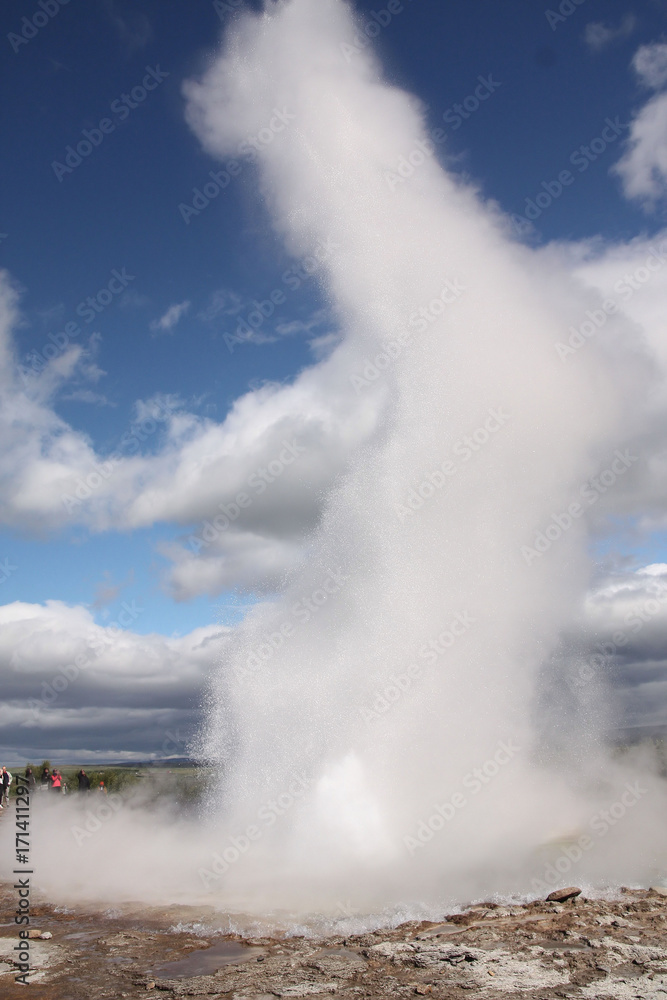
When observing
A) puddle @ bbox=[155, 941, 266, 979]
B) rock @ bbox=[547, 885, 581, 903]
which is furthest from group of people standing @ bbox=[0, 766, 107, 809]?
rock @ bbox=[547, 885, 581, 903]

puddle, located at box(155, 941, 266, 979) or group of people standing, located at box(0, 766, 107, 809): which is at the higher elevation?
group of people standing, located at box(0, 766, 107, 809)

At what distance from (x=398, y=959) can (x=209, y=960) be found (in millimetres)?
2371

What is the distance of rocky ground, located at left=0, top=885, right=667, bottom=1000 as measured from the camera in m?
6.12

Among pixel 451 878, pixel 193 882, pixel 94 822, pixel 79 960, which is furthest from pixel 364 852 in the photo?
pixel 94 822

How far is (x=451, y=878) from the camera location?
35.8ft

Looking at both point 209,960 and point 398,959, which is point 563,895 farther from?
point 209,960

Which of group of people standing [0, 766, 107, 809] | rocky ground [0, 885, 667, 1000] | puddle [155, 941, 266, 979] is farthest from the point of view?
group of people standing [0, 766, 107, 809]

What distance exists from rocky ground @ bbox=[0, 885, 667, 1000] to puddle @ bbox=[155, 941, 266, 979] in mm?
17

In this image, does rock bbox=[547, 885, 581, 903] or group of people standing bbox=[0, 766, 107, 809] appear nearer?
rock bbox=[547, 885, 581, 903]

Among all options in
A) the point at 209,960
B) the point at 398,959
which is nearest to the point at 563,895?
the point at 398,959

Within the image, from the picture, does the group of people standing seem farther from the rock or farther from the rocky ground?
the rock

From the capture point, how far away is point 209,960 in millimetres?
7645

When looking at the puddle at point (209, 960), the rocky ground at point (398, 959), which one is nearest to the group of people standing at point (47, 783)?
the rocky ground at point (398, 959)

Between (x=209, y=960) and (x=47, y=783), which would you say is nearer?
(x=209, y=960)
